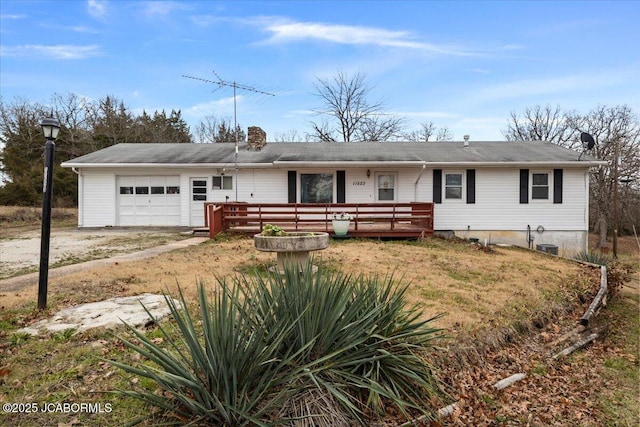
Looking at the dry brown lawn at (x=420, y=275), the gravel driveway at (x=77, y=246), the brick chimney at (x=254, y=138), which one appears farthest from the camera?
the brick chimney at (x=254, y=138)

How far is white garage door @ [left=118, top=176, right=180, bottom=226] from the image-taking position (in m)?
15.2

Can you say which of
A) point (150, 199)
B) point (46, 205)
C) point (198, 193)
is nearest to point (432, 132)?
point (198, 193)

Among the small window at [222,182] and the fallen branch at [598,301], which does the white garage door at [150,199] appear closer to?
the small window at [222,182]

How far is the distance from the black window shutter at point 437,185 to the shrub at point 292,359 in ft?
37.6

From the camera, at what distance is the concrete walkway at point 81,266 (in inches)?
233

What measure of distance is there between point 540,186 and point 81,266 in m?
14.8

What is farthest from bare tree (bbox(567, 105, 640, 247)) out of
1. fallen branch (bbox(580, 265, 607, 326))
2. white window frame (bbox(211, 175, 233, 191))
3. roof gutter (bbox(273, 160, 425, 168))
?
white window frame (bbox(211, 175, 233, 191))

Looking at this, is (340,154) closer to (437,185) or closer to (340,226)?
(437,185)

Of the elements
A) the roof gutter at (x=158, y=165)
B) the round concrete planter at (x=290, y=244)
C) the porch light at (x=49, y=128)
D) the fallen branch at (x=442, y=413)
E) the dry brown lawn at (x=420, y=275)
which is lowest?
the fallen branch at (x=442, y=413)

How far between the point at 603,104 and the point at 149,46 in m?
30.3

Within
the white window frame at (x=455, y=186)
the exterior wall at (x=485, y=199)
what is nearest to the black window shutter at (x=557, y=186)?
the exterior wall at (x=485, y=199)

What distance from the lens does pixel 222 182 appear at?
48.8 ft

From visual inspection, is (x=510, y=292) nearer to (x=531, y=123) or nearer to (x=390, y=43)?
(x=390, y=43)

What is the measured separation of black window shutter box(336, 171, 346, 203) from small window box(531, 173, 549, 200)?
7103 millimetres
